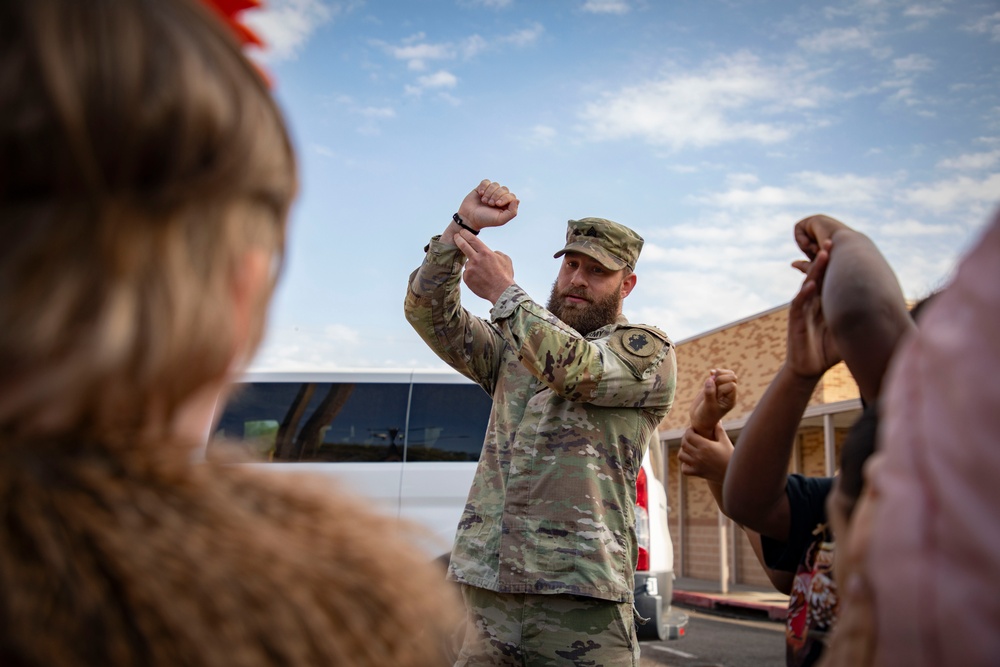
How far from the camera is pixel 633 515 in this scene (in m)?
2.90

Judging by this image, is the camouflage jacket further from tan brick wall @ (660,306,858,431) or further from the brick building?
tan brick wall @ (660,306,858,431)

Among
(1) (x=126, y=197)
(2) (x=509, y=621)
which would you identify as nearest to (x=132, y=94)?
(1) (x=126, y=197)

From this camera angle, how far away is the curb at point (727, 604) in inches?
527

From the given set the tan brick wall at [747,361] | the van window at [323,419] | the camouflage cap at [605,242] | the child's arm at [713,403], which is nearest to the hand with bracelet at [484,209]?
the camouflage cap at [605,242]

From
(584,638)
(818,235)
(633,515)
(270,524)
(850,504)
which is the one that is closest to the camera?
(270,524)

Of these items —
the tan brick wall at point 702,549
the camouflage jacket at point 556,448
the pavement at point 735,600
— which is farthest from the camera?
the tan brick wall at point 702,549

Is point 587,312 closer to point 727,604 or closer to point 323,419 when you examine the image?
Answer: point 323,419

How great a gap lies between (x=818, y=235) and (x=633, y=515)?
160cm

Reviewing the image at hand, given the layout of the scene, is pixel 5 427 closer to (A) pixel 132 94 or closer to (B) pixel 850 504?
(A) pixel 132 94

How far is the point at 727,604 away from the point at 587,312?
513 inches

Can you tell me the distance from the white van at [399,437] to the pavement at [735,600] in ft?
28.0

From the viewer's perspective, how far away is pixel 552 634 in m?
2.62

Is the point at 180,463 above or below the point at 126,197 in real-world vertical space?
below

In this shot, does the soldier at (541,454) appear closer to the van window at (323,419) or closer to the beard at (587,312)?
the beard at (587,312)
